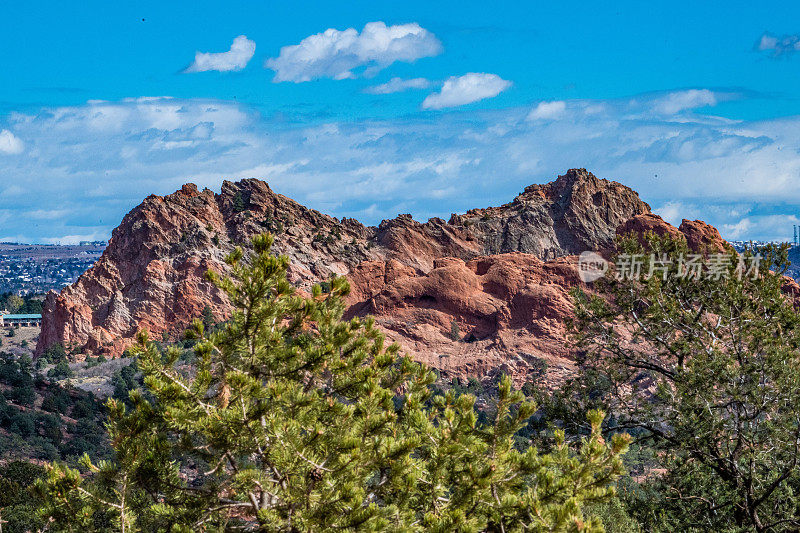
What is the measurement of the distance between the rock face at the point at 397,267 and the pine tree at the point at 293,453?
2810 inches

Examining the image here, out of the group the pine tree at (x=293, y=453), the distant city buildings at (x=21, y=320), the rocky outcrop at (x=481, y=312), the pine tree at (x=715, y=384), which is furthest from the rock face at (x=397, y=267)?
the pine tree at (x=293, y=453)

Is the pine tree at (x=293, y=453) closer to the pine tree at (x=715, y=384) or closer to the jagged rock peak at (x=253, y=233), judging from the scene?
the pine tree at (x=715, y=384)

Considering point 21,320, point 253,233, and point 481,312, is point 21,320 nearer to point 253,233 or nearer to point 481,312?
point 253,233

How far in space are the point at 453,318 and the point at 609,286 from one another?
2819 inches

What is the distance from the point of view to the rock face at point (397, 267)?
287 ft

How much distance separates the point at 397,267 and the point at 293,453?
294ft

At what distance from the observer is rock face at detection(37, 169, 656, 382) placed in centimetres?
8762

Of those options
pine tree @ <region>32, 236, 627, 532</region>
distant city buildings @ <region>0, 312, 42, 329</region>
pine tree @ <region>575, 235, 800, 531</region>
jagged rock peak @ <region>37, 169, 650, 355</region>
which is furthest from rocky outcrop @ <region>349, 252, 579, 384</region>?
pine tree @ <region>32, 236, 627, 532</region>

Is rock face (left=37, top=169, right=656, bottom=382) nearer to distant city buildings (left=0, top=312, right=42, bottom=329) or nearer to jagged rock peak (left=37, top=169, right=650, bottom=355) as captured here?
jagged rock peak (left=37, top=169, right=650, bottom=355)

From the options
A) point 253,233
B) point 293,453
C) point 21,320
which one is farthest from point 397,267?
point 293,453

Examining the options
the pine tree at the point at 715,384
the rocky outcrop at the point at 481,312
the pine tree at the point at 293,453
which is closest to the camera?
the pine tree at the point at 293,453

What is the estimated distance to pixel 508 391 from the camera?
9.16 metres

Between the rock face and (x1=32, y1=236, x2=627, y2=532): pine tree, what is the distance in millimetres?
71364

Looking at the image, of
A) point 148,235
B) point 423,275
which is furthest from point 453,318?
point 148,235
